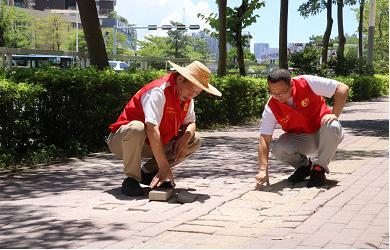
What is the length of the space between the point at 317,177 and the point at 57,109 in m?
4.27

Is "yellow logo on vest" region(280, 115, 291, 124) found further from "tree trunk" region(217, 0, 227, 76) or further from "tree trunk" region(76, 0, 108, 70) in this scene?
"tree trunk" region(217, 0, 227, 76)

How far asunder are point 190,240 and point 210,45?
123089 millimetres

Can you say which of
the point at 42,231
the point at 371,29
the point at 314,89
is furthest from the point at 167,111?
the point at 371,29

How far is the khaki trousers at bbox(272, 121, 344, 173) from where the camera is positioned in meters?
6.29

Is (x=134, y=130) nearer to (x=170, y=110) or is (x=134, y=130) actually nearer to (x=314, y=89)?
(x=170, y=110)

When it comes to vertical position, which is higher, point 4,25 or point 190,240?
point 4,25

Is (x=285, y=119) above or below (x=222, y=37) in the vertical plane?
below

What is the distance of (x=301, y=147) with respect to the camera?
6.54m

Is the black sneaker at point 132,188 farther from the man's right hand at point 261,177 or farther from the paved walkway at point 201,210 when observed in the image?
the man's right hand at point 261,177

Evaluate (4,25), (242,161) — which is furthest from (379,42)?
(242,161)

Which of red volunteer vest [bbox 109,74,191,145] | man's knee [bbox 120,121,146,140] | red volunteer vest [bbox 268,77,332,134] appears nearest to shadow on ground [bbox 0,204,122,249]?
man's knee [bbox 120,121,146,140]

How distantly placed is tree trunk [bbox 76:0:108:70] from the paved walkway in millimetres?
3743

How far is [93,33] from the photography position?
11.7m

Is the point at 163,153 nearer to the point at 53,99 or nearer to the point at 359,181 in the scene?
the point at 359,181
